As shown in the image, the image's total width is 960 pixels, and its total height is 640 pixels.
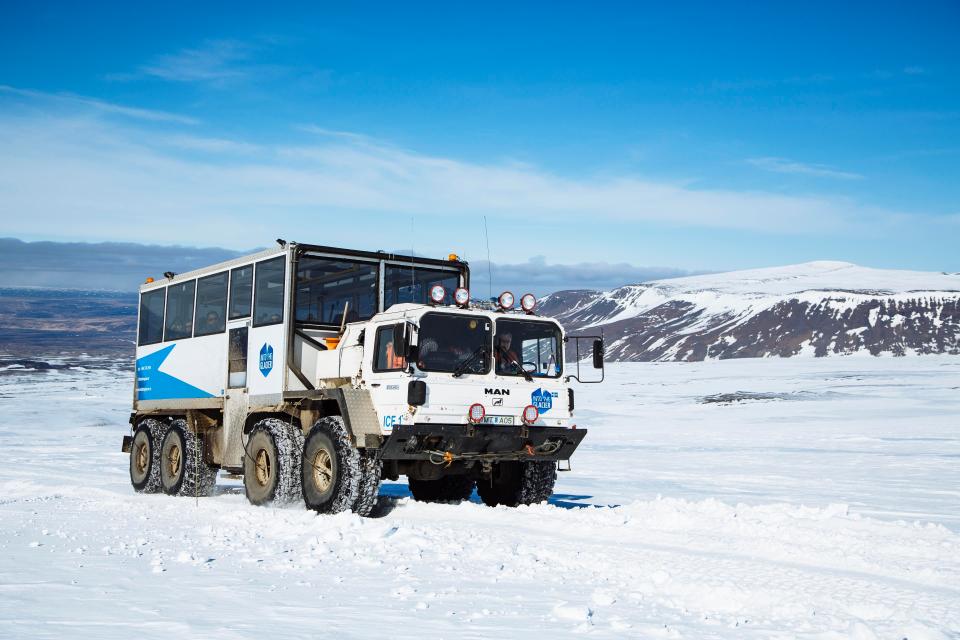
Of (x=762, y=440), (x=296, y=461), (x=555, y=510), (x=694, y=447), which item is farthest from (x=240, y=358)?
(x=762, y=440)

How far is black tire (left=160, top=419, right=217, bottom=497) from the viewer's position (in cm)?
1452

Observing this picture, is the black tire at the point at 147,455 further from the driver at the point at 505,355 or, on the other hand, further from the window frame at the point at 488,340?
the driver at the point at 505,355

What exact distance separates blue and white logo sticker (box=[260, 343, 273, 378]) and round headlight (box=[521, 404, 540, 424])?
3.68m

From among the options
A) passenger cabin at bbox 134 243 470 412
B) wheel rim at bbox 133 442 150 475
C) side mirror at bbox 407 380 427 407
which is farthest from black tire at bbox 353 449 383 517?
wheel rim at bbox 133 442 150 475

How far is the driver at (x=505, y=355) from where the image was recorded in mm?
11547

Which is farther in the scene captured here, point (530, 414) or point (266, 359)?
point (266, 359)

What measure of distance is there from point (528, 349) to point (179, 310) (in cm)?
687

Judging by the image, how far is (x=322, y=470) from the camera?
11.8m

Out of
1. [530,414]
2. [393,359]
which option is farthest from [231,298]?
[530,414]

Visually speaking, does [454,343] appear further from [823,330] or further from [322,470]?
[823,330]

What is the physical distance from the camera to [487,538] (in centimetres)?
964

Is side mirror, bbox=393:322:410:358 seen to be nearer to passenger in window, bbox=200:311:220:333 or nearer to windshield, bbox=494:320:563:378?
windshield, bbox=494:320:563:378

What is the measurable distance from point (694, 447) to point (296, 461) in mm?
16980

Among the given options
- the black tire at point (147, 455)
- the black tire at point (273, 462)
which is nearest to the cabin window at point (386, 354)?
the black tire at point (273, 462)
